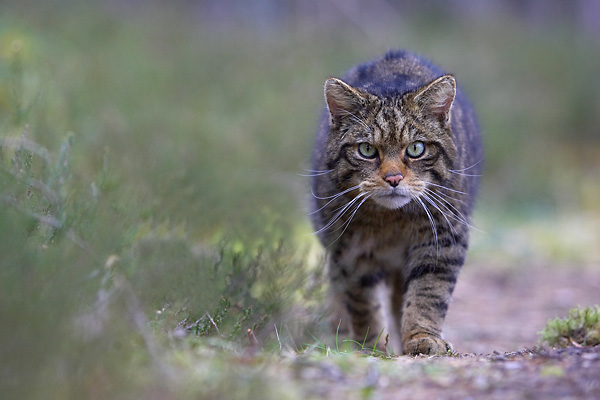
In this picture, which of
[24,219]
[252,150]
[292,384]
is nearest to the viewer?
[292,384]

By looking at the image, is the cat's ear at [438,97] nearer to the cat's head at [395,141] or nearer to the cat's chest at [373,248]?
the cat's head at [395,141]

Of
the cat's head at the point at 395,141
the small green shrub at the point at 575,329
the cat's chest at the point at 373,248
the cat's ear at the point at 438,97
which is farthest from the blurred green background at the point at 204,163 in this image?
Result: the small green shrub at the point at 575,329

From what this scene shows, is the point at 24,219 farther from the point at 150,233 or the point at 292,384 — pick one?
the point at 150,233

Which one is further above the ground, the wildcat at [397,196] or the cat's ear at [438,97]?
the cat's ear at [438,97]

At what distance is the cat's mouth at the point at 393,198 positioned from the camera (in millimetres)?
3850

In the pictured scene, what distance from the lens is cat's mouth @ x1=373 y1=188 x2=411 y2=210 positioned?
3.85 m

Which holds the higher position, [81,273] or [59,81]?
[59,81]

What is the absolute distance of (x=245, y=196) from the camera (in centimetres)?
652

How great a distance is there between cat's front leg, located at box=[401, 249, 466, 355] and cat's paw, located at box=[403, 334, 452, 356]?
92 mm

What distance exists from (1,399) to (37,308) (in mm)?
347

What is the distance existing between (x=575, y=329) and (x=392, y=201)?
130 centimetres

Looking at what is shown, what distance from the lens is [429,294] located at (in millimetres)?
4109

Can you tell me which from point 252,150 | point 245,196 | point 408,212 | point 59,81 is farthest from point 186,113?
point 408,212

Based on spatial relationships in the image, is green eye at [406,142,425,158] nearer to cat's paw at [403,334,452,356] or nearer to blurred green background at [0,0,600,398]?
blurred green background at [0,0,600,398]
